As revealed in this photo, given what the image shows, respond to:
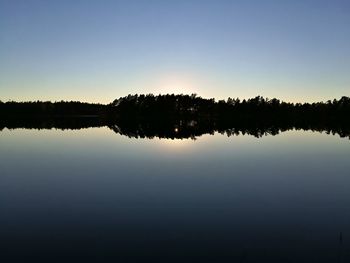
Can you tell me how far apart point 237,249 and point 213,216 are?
3637 mm

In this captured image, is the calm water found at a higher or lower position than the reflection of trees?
lower

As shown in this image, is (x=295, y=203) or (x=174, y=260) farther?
(x=295, y=203)

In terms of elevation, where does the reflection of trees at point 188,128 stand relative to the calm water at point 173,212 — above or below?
above

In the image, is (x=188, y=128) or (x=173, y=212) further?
(x=188, y=128)

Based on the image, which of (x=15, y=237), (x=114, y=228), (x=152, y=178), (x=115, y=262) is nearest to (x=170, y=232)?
(x=114, y=228)

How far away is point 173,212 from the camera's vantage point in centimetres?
1612

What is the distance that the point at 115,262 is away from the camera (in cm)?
1070

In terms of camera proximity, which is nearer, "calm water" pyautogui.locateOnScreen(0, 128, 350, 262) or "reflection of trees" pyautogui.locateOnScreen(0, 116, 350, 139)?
"calm water" pyautogui.locateOnScreen(0, 128, 350, 262)

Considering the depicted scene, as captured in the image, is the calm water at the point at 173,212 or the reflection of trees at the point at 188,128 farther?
the reflection of trees at the point at 188,128

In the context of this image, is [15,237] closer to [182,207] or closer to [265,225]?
[182,207]

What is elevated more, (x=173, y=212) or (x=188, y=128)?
(x=188, y=128)

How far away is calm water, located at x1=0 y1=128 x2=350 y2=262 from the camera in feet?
38.2

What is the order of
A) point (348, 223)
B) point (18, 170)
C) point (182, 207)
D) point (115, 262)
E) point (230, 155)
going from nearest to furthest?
point (115, 262) → point (348, 223) → point (182, 207) → point (18, 170) → point (230, 155)

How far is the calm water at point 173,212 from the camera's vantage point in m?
11.6
